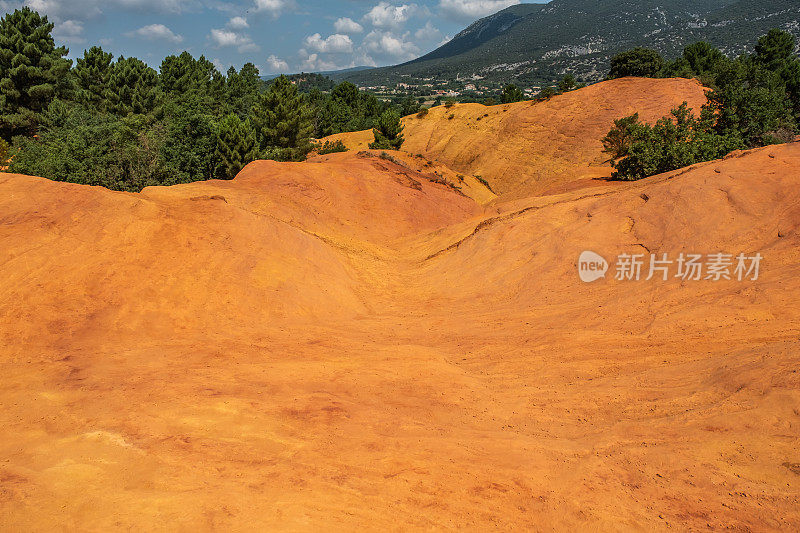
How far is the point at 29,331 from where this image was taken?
7.77 metres

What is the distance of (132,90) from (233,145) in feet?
62.1

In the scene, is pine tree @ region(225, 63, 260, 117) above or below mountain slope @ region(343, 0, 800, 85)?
below

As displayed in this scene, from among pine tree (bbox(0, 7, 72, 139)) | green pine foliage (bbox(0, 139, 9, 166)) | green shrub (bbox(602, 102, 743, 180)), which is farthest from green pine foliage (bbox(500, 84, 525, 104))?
green pine foliage (bbox(0, 139, 9, 166))

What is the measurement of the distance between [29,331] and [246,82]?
58893 millimetres

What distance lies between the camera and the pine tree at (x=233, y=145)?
1025 inches

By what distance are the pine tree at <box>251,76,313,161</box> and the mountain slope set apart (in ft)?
322

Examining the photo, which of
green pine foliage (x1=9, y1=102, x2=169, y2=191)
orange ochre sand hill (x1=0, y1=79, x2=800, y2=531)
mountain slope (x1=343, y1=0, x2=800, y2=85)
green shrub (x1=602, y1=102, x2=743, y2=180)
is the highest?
mountain slope (x1=343, y1=0, x2=800, y2=85)

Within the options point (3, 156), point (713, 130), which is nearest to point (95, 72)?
point (3, 156)

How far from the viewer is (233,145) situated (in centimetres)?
2645

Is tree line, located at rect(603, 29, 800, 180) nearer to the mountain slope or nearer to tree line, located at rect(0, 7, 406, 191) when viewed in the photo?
tree line, located at rect(0, 7, 406, 191)

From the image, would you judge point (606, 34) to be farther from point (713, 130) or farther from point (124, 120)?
point (124, 120)

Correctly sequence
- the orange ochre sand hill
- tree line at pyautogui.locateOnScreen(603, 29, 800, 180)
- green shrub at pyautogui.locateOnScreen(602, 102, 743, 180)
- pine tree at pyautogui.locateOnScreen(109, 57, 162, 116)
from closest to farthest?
the orange ochre sand hill
green shrub at pyautogui.locateOnScreen(602, 102, 743, 180)
tree line at pyautogui.locateOnScreen(603, 29, 800, 180)
pine tree at pyautogui.locateOnScreen(109, 57, 162, 116)

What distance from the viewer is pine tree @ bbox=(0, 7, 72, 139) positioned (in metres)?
33.3

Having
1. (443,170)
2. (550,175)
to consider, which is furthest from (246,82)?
(550,175)
